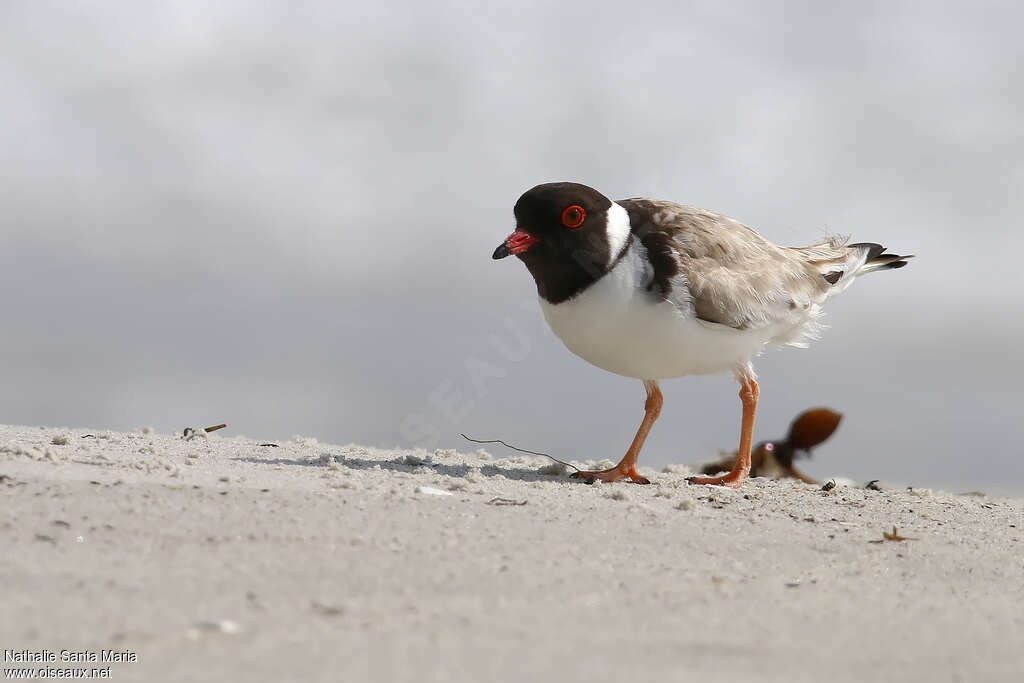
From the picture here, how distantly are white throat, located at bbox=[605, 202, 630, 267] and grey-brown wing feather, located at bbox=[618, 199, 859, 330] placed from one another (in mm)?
75

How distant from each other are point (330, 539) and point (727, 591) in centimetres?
162

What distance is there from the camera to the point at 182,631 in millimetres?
2926

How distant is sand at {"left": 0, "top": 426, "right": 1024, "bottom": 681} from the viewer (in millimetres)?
2863

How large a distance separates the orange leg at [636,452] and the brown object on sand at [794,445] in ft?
6.31

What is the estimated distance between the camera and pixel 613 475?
6.75 metres

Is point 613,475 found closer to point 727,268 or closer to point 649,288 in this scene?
point 649,288

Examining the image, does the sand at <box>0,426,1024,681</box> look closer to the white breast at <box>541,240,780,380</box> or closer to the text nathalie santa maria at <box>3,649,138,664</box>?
the text nathalie santa maria at <box>3,649,138,664</box>

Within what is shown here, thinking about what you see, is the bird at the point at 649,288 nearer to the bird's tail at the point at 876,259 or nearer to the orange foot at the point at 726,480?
the orange foot at the point at 726,480

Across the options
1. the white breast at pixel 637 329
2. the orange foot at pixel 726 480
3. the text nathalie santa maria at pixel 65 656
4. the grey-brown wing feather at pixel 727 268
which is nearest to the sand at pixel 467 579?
the text nathalie santa maria at pixel 65 656

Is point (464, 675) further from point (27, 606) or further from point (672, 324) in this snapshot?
point (672, 324)

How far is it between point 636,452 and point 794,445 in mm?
2776

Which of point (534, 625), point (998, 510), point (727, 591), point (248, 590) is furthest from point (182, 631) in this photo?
point (998, 510)

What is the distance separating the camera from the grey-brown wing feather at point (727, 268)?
6.34 metres

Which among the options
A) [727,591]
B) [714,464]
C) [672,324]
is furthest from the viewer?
[714,464]
